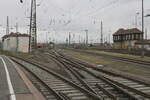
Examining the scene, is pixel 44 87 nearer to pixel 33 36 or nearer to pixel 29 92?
pixel 29 92

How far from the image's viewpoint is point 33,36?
150 feet

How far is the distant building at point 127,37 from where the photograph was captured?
76.9m

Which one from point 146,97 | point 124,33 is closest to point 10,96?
point 146,97

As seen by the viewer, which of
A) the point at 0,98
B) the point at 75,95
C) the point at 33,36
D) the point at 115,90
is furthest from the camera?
the point at 33,36

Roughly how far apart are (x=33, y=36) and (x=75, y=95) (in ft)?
122

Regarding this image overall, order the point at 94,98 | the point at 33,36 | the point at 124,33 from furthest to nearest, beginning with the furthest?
the point at 124,33 → the point at 33,36 → the point at 94,98

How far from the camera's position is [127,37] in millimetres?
79688

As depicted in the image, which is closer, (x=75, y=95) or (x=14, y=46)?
(x=75, y=95)

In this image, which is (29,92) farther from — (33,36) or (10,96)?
(33,36)

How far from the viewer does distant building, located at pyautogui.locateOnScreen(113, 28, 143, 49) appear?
76875 mm

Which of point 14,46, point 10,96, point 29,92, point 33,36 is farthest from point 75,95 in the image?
point 14,46

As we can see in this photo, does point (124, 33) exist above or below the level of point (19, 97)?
above

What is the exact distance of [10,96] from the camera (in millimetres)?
8586

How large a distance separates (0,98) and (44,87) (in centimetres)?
411
